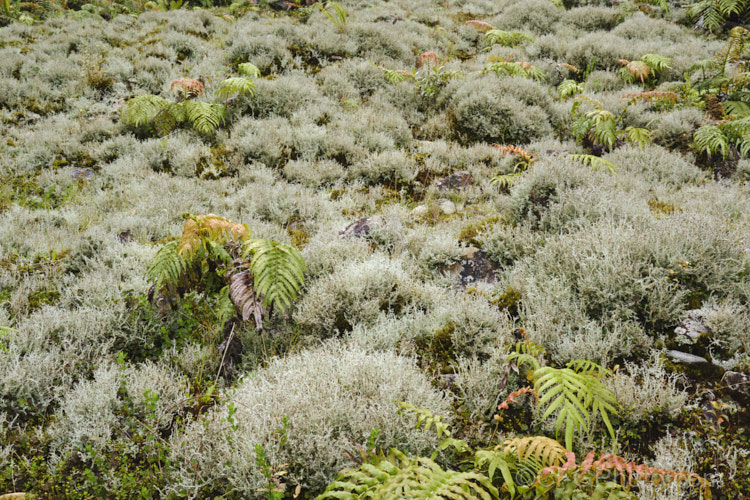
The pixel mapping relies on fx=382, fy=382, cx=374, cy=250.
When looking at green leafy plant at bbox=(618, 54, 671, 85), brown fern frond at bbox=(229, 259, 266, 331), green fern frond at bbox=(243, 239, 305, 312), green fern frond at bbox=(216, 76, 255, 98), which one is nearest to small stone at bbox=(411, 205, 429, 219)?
green fern frond at bbox=(243, 239, 305, 312)

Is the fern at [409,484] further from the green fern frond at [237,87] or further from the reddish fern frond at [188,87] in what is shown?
the reddish fern frond at [188,87]

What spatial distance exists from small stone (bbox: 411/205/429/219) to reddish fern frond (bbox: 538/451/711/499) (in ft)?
11.1

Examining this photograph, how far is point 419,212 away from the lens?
16.5 feet

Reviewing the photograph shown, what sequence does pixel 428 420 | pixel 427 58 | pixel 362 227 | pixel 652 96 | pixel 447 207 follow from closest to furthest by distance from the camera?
pixel 428 420
pixel 362 227
pixel 447 207
pixel 652 96
pixel 427 58

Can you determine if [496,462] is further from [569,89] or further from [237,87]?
[569,89]

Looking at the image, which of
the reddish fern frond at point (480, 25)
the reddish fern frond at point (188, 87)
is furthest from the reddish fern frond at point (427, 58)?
the reddish fern frond at point (188, 87)

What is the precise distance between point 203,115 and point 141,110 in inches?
43.0

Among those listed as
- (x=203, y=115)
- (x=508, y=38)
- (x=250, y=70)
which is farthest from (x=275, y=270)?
(x=508, y=38)

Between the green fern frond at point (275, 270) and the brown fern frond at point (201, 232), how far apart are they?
1.00ft

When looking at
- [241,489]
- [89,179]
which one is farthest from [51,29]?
[241,489]

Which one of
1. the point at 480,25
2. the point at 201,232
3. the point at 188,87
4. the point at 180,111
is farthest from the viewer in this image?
the point at 480,25

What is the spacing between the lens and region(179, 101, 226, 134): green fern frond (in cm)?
663

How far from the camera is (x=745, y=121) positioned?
5582 millimetres

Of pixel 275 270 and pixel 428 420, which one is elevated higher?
pixel 275 270
